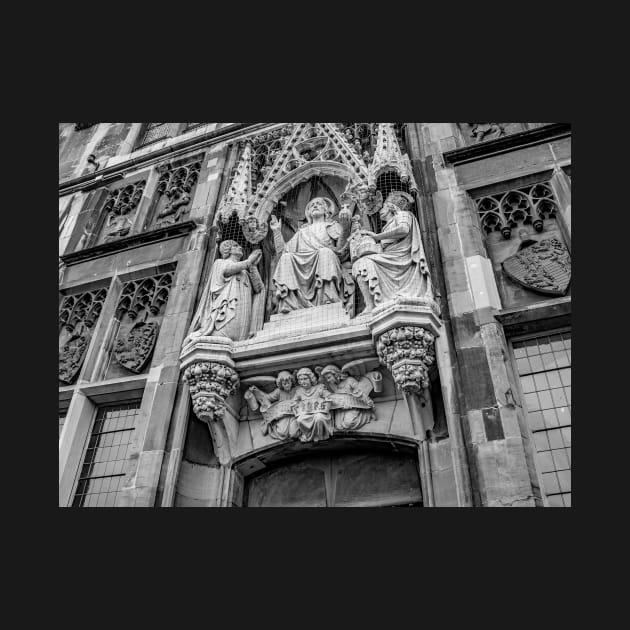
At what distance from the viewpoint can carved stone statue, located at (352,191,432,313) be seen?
7.27 metres

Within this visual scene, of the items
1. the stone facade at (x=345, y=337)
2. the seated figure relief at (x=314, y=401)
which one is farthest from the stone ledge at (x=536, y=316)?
the seated figure relief at (x=314, y=401)

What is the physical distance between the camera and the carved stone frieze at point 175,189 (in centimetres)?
1119

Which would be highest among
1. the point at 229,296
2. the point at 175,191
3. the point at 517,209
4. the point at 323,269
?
the point at 175,191

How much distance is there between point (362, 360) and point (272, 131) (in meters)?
6.21

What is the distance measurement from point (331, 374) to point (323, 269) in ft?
5.37

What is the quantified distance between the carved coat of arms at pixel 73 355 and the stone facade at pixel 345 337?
40 mm

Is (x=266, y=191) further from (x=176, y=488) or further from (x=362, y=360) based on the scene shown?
(x=176, y=488)

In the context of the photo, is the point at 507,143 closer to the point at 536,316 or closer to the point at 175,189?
the point at 536,316

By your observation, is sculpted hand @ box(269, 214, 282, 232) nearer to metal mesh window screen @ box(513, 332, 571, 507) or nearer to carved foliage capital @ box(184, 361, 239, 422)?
carved foliage capital @ box(184, 361, 239, 422)

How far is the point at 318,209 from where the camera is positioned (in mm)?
9133

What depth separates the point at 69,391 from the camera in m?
8.99

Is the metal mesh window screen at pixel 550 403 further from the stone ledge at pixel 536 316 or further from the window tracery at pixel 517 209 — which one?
the window tracery at pixel 517 209

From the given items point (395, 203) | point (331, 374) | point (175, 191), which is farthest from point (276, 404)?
point (175, 191)

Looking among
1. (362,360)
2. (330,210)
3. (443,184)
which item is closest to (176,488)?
(362,360)
